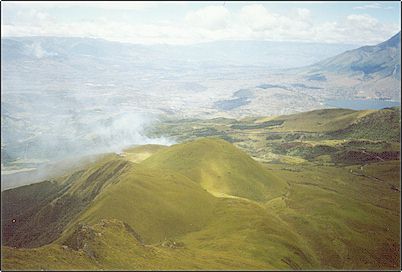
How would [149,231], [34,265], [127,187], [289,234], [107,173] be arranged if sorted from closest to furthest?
[34,265] → [149,231] → [289,234] → [127,187] → [107,173]

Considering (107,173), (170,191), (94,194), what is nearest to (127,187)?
(170,191)

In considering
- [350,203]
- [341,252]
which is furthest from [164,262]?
[350,203]

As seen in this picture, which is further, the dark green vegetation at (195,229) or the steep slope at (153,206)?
the steep slope at (153,206)

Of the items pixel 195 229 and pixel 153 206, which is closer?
pixel 195 229

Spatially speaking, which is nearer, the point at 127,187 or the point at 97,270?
the point at 97,270

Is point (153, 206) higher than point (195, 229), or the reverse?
point (153, 206)

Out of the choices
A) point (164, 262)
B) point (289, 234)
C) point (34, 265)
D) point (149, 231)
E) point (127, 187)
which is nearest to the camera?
point (34, 265)

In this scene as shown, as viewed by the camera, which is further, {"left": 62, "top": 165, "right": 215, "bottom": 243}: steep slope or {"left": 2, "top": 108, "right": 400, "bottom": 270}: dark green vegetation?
{"left": 62, "top": 165, "right": 215, "bottom": 243}: steep slope

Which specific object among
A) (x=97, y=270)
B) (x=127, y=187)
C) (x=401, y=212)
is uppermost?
(x=97, y=270)

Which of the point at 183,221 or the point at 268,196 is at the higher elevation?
the point at 183,221

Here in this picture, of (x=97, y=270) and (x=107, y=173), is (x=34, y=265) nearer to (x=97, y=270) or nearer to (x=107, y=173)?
(x=97, y=270)
